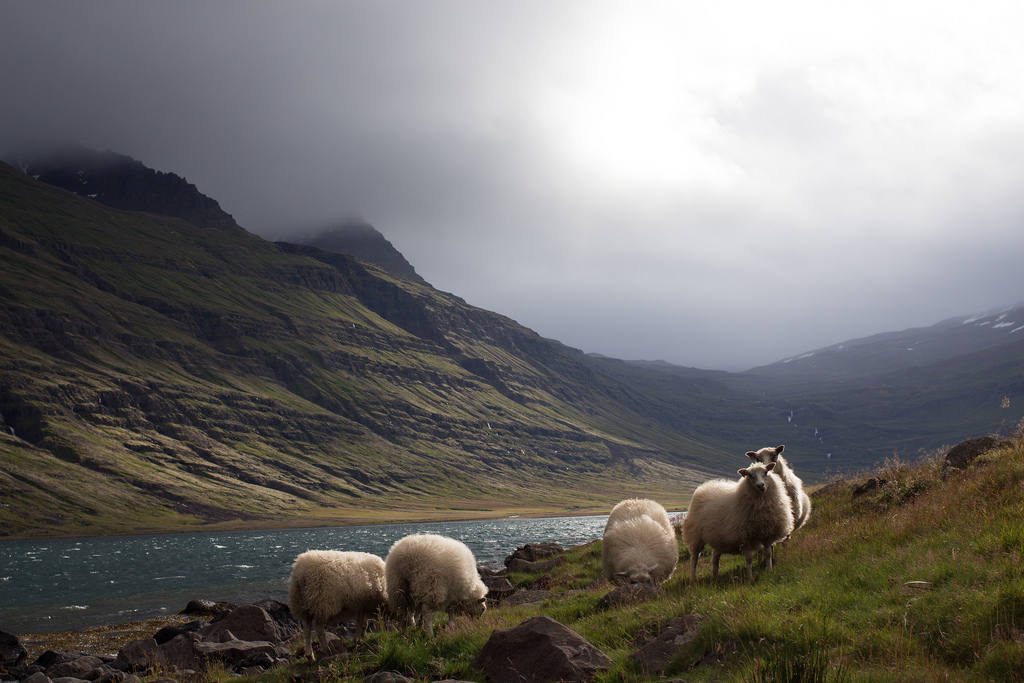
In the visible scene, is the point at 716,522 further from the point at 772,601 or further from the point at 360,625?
the point at 360,625

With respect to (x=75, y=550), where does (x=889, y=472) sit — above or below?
above

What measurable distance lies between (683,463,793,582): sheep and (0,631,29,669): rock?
30.1 meters

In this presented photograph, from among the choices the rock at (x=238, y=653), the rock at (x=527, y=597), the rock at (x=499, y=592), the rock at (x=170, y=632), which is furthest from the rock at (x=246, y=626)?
the rock at (x=527, y=597)

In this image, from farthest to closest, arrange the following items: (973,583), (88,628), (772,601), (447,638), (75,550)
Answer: (75,550), (88,628), (447,638), (772,601), (973,583)

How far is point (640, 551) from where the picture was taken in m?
17.8

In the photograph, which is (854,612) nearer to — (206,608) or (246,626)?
(246,626)

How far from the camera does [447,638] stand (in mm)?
12180

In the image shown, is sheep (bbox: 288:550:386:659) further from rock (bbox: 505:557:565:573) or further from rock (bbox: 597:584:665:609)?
rock (bbox: 505:557:565:573)

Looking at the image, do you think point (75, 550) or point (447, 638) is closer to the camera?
point (447, 638)

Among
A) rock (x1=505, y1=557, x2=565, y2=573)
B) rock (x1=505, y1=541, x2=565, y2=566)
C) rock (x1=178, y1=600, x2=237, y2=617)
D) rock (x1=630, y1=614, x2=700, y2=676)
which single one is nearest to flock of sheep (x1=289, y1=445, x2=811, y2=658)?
rock (x1=630, y1=614, x2=700, y2=676)

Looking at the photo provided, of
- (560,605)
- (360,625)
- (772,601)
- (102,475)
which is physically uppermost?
(772,601)

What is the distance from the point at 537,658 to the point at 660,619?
7.85 ft

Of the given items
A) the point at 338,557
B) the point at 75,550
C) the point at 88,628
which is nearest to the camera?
the point at 338,557

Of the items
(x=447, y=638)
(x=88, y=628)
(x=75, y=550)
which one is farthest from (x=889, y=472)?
(x=75, y=550)
